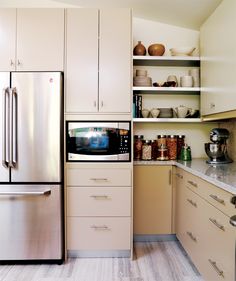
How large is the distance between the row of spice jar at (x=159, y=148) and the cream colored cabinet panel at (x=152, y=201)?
21 cm

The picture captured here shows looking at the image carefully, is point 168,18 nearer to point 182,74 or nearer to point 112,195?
point 182,74

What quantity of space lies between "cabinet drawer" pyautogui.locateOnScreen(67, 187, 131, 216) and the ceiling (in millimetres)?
1892

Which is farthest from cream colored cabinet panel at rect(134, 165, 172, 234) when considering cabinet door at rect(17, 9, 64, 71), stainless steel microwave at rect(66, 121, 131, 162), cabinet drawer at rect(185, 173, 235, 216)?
cabinet door at rect(17, 9, 64, 71)

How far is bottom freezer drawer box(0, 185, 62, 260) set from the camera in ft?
7.20

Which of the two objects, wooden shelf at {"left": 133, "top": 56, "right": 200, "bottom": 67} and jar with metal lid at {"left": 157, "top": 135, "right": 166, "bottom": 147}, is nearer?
wooden shelf at {"left": 133, "top": 56, "right": 200, "bottom": 67}

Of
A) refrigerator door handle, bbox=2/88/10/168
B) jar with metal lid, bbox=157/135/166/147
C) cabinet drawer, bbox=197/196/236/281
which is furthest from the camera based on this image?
jar with metal lid, bbox=157/135/166/147

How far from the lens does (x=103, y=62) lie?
232cm

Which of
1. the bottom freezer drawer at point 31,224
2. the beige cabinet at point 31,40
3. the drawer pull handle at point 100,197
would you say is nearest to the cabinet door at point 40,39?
the beige cabinet at point 31,40

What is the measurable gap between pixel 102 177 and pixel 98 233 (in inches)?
21.1

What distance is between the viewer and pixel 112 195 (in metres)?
2.30

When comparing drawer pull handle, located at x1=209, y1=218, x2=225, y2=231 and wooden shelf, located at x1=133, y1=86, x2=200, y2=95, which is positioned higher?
wooden shelf, located at x1=133, y1=86, x2=200, y2=95

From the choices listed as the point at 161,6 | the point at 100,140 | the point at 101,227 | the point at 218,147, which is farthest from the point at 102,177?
the point at 161,6

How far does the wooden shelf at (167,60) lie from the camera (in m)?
2.68

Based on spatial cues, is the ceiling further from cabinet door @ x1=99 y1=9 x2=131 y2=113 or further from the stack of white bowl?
the stack of white bowl
